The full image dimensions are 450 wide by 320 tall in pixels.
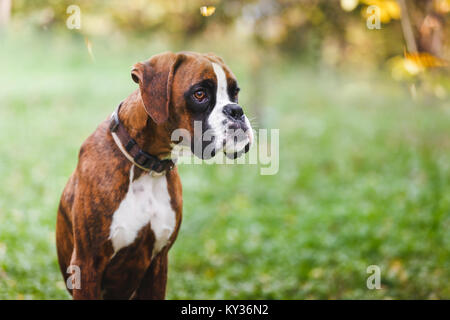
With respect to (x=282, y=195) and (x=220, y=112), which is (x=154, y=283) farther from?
(x=282, y=195)

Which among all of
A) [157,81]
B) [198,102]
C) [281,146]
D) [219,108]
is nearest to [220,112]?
[219,108]

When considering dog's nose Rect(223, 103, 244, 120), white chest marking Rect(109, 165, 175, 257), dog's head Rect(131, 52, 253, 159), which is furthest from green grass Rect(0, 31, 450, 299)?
dog's nose Rect(223, 103, 244, 120)

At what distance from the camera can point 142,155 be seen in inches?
105

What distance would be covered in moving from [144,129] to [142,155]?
0.45 feet

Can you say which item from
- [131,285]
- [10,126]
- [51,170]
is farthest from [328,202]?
[10,126]

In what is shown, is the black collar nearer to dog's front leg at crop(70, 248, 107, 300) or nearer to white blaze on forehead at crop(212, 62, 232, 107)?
white blaze on forehead at crop(212, 62, 232, 107)

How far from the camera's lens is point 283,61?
1361cm

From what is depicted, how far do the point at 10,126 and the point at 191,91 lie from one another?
728cm

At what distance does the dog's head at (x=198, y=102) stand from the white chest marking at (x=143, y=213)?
0.99ft

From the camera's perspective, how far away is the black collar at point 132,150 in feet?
8.75

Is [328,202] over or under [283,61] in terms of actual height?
under
